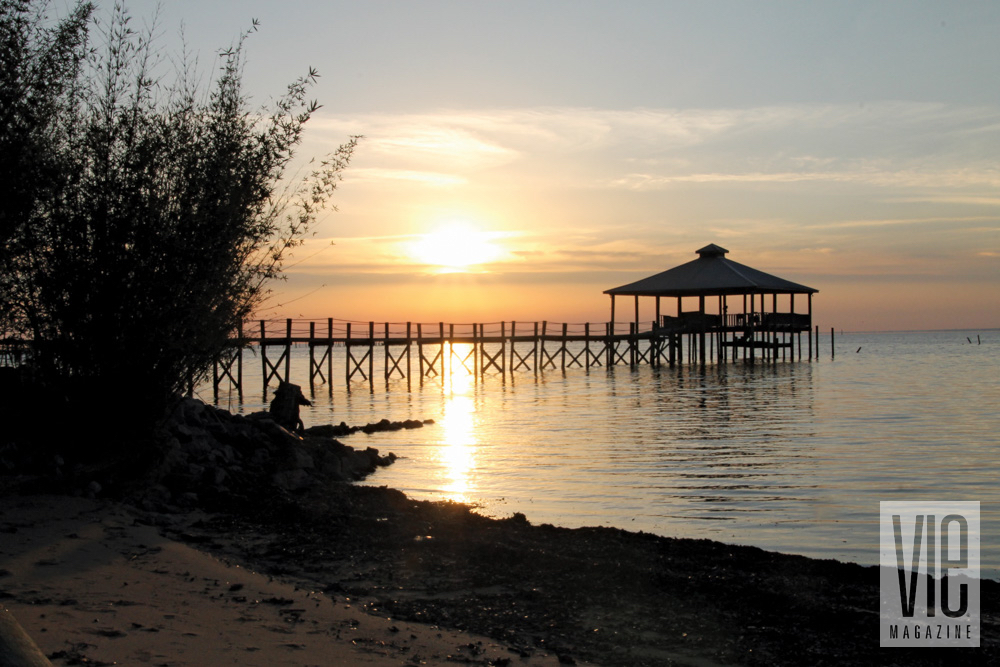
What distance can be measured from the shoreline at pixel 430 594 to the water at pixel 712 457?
5.93 ft

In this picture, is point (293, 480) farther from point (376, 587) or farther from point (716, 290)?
point (716, 290)

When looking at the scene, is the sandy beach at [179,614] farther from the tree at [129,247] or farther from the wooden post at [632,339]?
the wooden post at [632,339]

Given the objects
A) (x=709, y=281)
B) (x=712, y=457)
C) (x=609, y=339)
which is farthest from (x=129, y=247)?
(x=609, y=339)

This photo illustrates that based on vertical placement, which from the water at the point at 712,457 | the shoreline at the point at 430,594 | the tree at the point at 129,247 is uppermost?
the tree at the point at 129,247

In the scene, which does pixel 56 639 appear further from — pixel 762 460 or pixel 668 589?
pixel 762 460

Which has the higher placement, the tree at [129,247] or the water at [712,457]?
the tree at [129,247]

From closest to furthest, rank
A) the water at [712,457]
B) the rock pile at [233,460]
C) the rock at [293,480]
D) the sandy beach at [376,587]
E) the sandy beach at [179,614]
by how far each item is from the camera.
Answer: the sandy beach at [179,614], the sandy beach at [376,587], the rock pile at [233,460], the water at [712,457], the rock at [293,480]

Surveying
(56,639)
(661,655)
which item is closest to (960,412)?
(661,655)

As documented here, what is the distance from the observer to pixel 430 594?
5980 mm

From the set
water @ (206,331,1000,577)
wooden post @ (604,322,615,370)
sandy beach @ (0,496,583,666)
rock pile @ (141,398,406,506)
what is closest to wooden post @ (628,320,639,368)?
wooden post @ (604,322,615,370)

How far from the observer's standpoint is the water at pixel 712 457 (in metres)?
9.41

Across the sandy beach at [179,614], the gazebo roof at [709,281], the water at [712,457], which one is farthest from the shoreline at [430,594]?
the gazebo roof at [709,281]

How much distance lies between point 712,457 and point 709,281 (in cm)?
2910

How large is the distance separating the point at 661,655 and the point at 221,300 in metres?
6.17
